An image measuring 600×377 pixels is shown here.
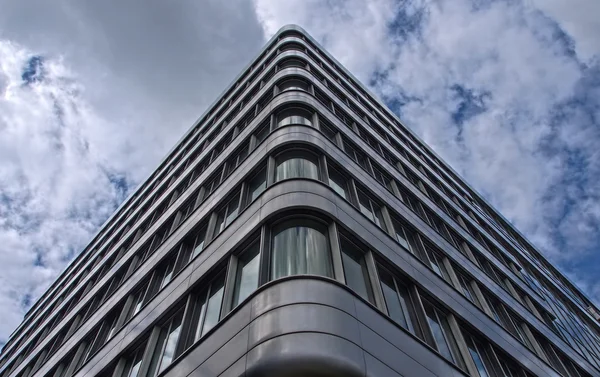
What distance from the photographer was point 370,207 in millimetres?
17797

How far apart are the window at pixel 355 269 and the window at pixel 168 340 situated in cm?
573

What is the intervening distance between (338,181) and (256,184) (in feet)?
11.2

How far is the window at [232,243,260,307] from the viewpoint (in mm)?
11617

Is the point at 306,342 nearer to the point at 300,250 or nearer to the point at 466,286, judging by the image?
the point at 300,250

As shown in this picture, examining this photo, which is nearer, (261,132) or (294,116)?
(294,116)

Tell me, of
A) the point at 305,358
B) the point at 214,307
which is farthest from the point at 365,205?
the point at 305,358

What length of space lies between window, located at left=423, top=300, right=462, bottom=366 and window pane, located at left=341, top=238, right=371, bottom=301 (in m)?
2.77

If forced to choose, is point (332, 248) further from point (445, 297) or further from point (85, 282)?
point (85, 282)

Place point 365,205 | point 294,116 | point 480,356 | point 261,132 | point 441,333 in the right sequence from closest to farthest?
point 441,333, point 480,356, point 365,205, point 294,116, point 261,132

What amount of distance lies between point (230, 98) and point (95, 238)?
22.7 metres

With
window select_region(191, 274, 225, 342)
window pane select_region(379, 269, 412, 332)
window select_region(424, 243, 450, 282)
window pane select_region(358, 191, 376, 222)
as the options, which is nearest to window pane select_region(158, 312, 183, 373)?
window select_region(191, 274, 225, 342)

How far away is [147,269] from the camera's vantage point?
66.0 feet

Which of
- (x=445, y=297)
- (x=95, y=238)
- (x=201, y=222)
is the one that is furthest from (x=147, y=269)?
(x=95, y=238)

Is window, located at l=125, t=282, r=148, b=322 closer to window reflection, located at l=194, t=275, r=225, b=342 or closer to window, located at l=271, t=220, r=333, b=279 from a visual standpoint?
window reflection, located at l=194, t=275, r=225, b=342
